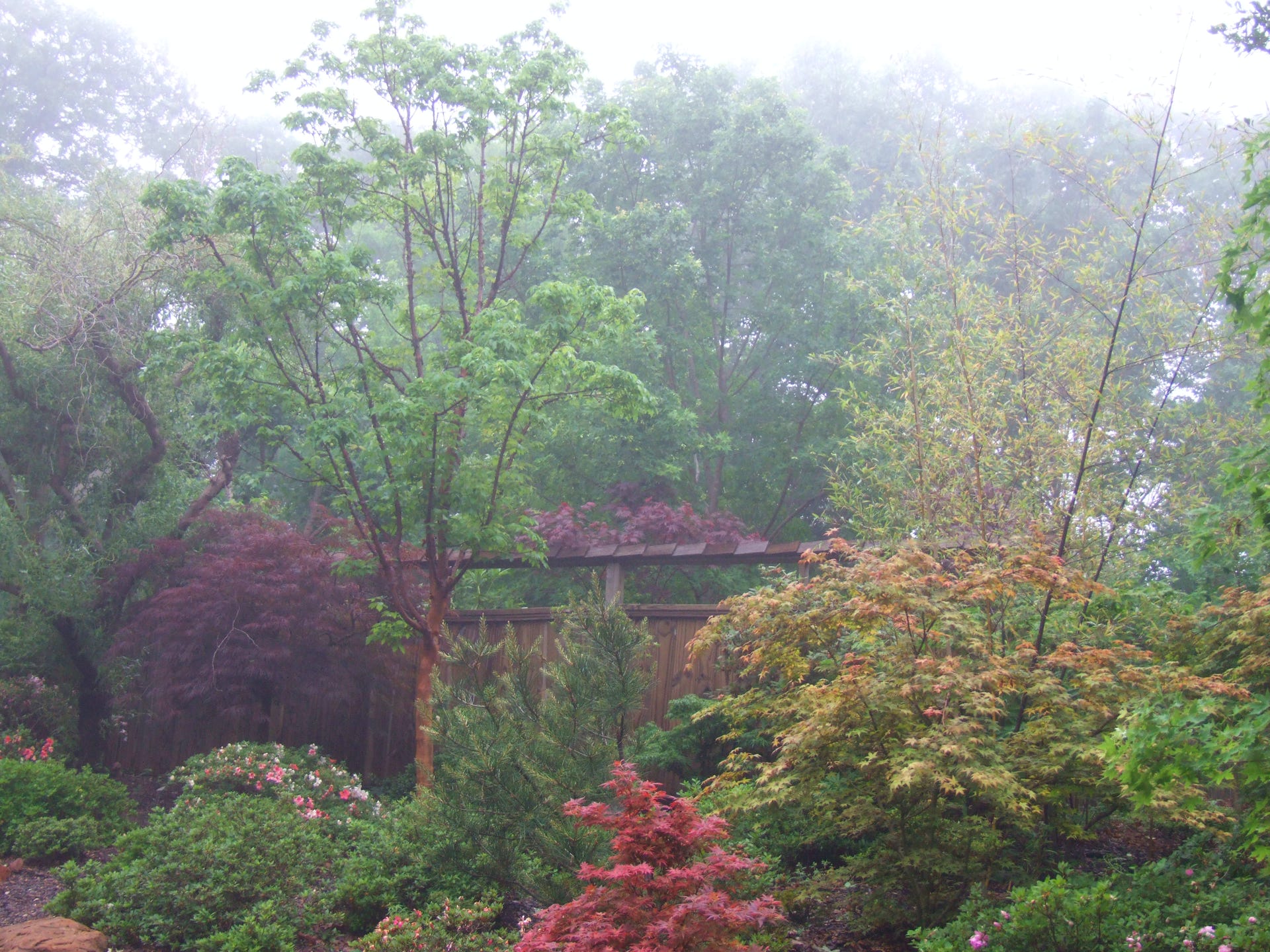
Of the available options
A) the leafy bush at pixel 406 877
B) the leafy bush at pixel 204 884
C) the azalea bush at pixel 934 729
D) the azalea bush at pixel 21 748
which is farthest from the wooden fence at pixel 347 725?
the azalea bush at pixel 934 729

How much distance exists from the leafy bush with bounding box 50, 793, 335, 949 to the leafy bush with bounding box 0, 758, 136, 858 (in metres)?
1.01

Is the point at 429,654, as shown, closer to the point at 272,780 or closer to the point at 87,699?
the point at 272,780

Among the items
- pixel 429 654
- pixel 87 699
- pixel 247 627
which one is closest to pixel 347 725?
pixel 247 627

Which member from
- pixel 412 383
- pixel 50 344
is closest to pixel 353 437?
pixel 412 383

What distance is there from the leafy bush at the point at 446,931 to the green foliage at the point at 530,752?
0.22 meters

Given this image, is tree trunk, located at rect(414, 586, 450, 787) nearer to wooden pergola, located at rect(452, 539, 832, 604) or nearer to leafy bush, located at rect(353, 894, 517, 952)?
wooden pergola, located at rect(452, 539, 832, 604)

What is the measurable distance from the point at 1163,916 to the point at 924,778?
1.00m

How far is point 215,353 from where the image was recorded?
7164mm

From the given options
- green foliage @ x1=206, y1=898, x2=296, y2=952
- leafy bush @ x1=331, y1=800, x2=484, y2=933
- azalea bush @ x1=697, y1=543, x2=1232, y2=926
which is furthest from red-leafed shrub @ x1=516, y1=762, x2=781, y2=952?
green foliage @ x1=206, y1=898, x2=296, y2=952

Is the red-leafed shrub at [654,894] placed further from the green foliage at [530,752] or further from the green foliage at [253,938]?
the green foliage at [253,938]

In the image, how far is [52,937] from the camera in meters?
4.55

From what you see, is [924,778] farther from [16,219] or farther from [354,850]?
[16,219]

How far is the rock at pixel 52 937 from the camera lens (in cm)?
446

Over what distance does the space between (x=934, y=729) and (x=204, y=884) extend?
3.71m
